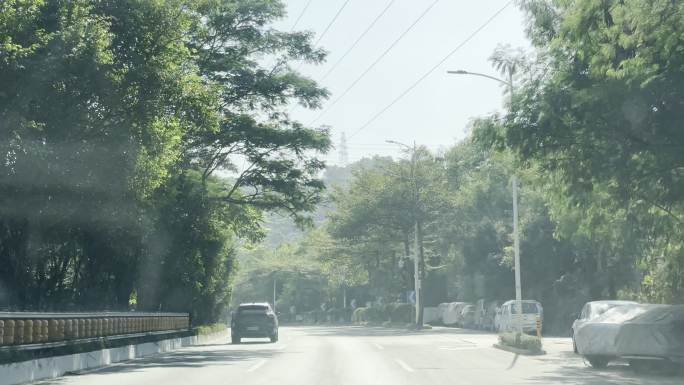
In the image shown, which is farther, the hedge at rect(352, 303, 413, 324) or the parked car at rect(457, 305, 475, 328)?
the hedge at rect(352, 303, 413, 324)

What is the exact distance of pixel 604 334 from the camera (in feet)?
61.3

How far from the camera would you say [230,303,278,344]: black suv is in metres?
36.9

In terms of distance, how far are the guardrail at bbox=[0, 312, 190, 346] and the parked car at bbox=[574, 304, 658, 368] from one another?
1129 cm

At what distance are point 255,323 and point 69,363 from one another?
18.1 meters

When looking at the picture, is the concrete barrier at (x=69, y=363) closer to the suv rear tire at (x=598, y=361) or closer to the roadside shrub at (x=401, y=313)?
the suv rear tire at (x=598, y=361)

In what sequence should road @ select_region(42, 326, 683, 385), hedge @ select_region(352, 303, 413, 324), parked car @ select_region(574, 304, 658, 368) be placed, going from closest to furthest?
road @ select_region(42, 326, 683, 385), parked car @ select_region(574, 304, 658, 368), hedge @ select_region(352, 303, 413, 324)

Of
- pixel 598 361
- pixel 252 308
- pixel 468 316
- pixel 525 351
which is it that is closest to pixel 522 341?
pixel 525 351

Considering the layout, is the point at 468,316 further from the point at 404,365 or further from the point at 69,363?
the point at 69,363

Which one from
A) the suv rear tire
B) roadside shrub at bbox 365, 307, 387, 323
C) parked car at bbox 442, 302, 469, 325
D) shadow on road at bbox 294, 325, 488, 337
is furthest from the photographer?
roadside shrub at bbox 365, 307, 387, 323

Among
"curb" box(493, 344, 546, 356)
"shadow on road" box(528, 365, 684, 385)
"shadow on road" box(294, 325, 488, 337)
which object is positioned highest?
"shadow on road" box(528, 365, 684, 385)

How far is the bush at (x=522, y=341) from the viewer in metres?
25.4

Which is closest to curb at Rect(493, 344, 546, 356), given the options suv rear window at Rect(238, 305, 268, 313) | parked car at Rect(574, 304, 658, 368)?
parked car at Rect(574, 304, 658, 368)

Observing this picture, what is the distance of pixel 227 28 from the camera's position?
32469mm

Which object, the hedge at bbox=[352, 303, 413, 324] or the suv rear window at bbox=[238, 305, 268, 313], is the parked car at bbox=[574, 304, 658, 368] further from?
the hedge at bbox=[352, 303, 413, 324]
